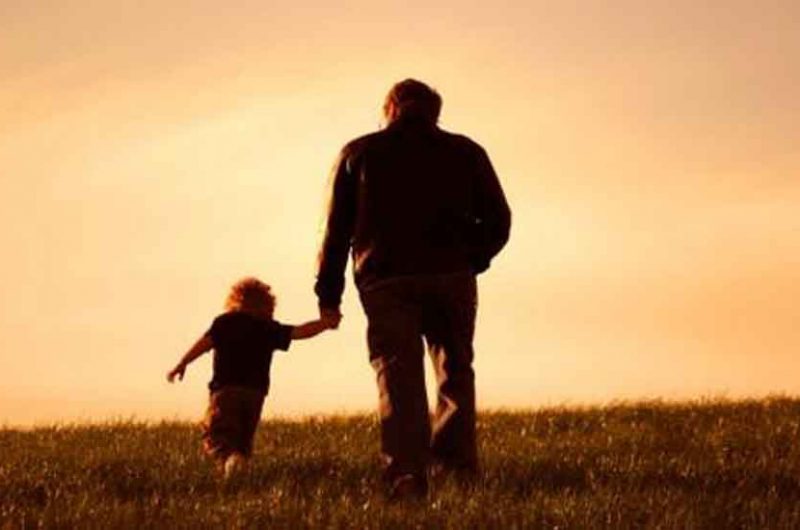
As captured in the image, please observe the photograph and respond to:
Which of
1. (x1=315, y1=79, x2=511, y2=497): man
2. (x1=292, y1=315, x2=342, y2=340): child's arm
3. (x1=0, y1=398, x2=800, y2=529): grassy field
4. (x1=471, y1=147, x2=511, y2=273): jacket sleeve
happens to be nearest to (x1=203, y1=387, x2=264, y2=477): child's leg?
(x1=0, y1=398, x2=800, y2=529): grassy field

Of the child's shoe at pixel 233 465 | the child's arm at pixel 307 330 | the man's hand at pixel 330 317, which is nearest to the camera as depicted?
the man's hand at pixel 330 317

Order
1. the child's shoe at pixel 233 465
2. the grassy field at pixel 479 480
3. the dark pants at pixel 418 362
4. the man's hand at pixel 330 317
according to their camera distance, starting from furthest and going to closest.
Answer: the child's shoe at pixel 233 465 < the man's hand at pixel 330 317 < the dark pants at pixel 418 362 < the grassy field at pixel 479 480

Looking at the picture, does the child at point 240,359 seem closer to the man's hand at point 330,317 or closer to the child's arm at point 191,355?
the child's arm at point 191,355

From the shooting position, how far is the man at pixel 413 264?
9.73m

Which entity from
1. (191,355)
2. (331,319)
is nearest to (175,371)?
(191,355)

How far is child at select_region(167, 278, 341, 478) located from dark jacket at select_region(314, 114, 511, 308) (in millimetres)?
1792

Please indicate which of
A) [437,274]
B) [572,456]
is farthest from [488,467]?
[437,274]

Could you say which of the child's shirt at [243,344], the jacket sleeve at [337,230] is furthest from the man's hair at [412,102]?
the child's shirt at [243,344]

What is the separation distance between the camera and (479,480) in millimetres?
9938

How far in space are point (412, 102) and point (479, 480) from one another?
109 inches

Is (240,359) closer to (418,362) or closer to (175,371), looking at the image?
(175,371)

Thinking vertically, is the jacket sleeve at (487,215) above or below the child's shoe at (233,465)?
above

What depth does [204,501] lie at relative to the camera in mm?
9383

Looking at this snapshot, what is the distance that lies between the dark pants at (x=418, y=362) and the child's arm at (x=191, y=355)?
7.92ft
